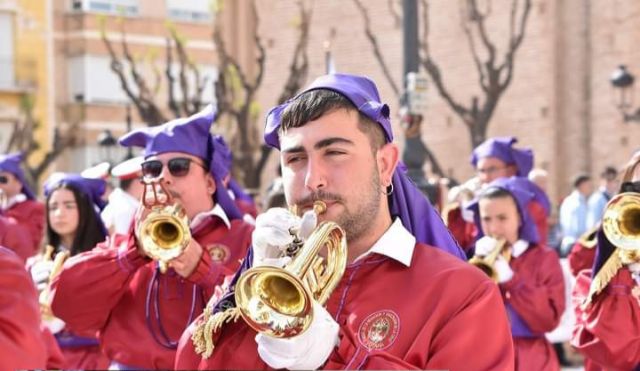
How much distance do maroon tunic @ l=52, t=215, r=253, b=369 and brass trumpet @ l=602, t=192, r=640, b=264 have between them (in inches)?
67.7

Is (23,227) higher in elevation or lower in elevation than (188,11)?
higher

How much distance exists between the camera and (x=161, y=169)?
7.26 metres

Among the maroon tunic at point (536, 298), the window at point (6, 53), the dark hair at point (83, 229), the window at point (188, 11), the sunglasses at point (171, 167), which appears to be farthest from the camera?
the window at point (6, 53)

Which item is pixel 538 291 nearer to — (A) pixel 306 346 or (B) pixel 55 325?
(B) pixel 55 325

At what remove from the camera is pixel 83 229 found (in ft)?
30.6

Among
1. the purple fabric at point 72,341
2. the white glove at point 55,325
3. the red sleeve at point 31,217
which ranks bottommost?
the red sleeve at point 31,217

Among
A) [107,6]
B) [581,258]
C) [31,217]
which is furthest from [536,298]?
[107,6]

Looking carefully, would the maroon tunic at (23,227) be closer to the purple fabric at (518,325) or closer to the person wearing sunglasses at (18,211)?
the person wearing sunglasses at (18,211)

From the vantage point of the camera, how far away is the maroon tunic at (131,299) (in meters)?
6.98

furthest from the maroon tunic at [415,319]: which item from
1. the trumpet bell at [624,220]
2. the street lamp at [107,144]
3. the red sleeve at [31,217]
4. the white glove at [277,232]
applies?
the street lamp at [107,144]

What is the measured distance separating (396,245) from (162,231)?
105 inches

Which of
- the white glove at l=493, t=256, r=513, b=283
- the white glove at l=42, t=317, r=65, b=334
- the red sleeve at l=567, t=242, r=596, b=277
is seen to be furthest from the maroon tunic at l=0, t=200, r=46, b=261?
the red sleeve at l=567, t=242, r=596, b=277

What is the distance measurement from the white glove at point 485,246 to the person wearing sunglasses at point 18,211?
3.66m

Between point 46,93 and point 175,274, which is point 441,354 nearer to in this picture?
point 175,274
